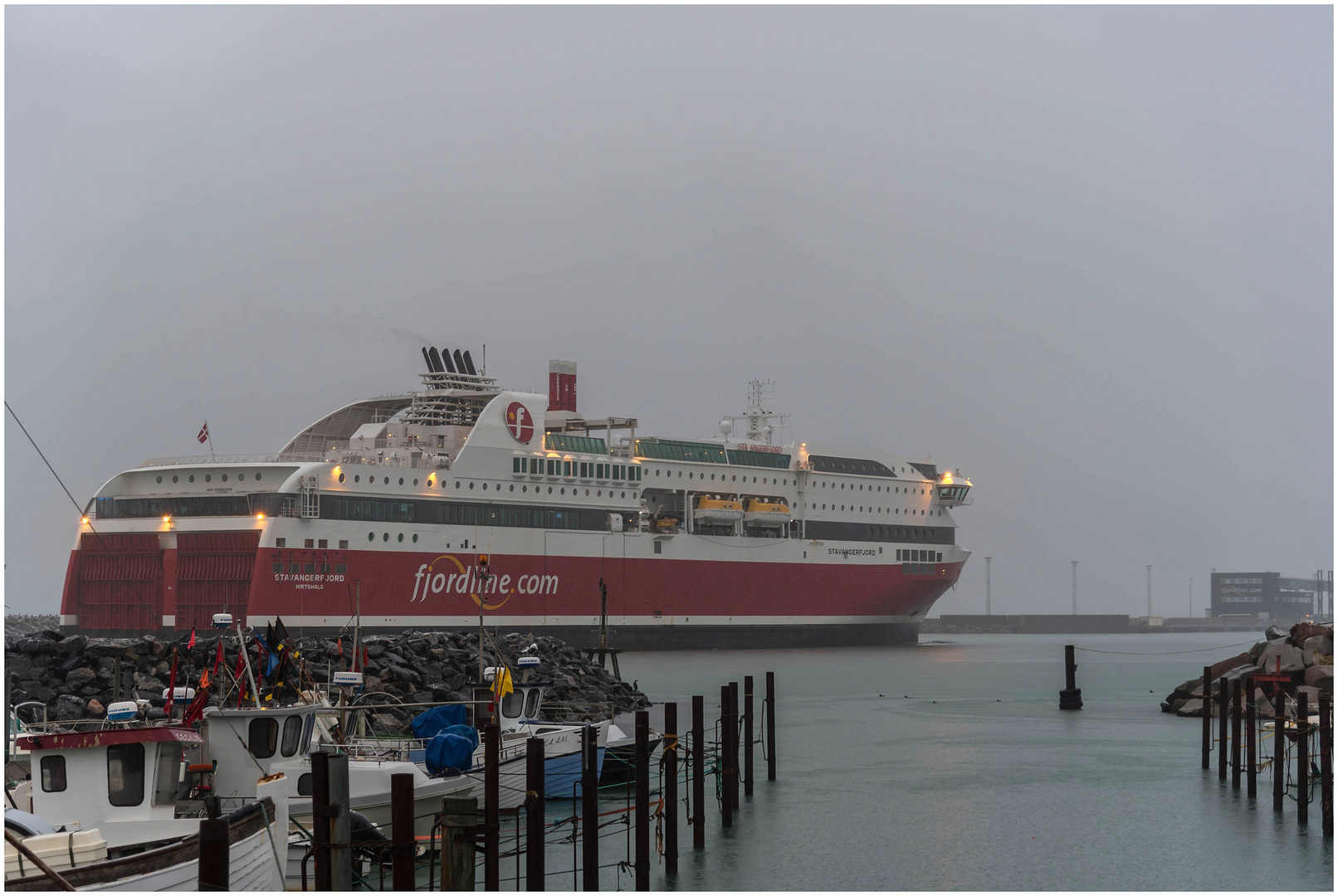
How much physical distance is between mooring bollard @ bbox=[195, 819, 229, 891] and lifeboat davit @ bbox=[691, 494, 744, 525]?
37.8 meters

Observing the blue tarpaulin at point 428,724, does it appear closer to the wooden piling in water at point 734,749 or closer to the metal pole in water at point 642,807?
the metal pole in water at point 642,807

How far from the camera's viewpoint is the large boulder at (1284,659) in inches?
1044

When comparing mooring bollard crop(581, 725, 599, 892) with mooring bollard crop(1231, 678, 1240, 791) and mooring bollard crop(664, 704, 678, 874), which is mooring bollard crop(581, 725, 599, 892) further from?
mooring bollard crop(1231, 678, 1240, 791)

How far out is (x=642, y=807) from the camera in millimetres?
13820

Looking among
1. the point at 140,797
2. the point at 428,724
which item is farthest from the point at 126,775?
the point at 428,724

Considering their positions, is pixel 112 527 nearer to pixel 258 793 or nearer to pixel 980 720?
pixel 980 720

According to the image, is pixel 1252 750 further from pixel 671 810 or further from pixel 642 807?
pixel 642 807

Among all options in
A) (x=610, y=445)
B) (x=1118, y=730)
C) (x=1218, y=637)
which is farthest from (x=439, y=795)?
(x=1218, y=637)

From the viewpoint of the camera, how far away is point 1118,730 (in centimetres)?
2814

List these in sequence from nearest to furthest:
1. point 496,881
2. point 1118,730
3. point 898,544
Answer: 1. point 496,881
2. point 1118,730
3. point 898,544

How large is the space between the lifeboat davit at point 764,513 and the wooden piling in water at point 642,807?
32.8 m

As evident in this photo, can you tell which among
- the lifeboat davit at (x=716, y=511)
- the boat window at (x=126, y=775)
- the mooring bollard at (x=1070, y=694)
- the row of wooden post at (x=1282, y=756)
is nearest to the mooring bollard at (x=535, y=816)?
the boat window at (x=126, y=775)

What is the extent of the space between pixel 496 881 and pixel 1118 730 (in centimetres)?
1886

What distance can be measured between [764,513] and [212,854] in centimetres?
3938
